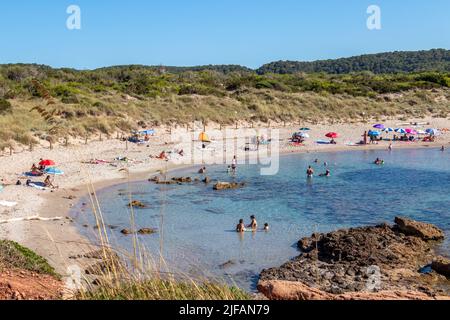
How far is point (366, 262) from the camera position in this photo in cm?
1440

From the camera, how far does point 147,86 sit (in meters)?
53.9

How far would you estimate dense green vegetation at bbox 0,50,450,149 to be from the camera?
117ft

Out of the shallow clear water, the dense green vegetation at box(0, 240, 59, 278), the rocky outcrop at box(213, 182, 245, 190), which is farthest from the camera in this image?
the rocky outcrop at box(213, 182, 245, 190)

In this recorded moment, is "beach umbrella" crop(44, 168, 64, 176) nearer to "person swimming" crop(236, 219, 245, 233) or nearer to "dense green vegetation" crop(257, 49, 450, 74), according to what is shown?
"person swimming" crop(236, 219, 245, 233)

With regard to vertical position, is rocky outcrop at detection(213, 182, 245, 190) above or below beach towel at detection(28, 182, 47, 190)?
below

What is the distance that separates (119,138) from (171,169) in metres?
6.84

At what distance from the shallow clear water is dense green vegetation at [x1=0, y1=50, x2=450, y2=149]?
8.94 m

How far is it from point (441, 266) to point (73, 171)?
61.6 ft

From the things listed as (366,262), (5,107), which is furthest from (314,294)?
(5,107)

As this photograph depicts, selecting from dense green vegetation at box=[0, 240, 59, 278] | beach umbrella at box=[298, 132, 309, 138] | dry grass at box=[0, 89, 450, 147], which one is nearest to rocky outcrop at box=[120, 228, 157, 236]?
dense green vegetation at box=[0, 240, 59, 278]

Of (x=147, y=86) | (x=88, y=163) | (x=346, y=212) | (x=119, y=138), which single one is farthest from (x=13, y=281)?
(x=147, y=86)

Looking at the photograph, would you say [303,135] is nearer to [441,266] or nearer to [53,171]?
[53,171]

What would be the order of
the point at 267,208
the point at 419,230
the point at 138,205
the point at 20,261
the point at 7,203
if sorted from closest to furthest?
the point at 20,261 < the point at 419,230 < the point at 7,203 < the point at 138,205 < the point at 267,208

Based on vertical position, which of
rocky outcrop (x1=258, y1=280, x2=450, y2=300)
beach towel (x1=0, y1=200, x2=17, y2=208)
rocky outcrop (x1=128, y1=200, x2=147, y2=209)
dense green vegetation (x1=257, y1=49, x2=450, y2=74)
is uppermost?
dense green vegetation (x1=257, y1=49, x2=450, y2=74)
